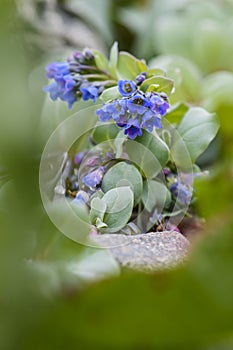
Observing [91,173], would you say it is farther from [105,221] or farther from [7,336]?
[7,336]

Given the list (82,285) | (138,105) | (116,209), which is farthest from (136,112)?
(82,285)

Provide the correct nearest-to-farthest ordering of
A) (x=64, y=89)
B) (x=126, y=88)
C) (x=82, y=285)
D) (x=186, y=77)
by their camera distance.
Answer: (x=82, y=285) → (x=126, y=88) → (x=64, y=89) → (x=186, y=77)

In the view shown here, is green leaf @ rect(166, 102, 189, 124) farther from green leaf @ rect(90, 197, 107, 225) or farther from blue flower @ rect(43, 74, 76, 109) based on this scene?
green leaf @ rect(90, 197, 107, 225)

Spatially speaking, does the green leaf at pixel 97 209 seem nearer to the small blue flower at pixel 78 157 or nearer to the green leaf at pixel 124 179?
the green leaf at pixel 124 179

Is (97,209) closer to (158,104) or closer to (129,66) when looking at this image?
(158,104)

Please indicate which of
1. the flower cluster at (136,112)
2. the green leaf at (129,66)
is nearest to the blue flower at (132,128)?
the flower cluster at (136,112)

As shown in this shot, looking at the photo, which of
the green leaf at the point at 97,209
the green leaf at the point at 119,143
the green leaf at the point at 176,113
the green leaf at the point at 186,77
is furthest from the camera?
the green leaf at the point at 186,77

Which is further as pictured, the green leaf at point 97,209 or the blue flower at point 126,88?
the blue flower at point 126,88
